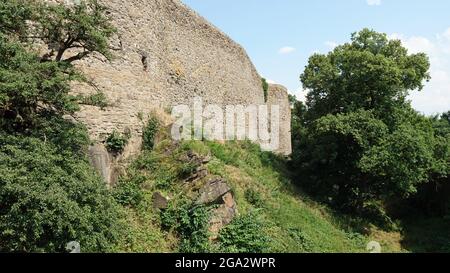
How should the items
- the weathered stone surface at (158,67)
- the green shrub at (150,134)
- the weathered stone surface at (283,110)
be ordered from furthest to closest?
1. the weathered stone surface at (283,110)
2. the green shrub at (150,134)
3. the weathered stone surface at (158,67)

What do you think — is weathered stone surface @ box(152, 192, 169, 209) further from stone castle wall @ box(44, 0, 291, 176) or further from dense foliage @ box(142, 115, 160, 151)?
dense foliage @ box(142, 115, 160, 151)

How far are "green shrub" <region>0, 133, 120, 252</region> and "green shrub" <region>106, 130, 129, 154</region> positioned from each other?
307cm

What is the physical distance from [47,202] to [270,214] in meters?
7.51

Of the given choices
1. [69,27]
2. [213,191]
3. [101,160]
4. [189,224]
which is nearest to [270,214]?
[213,191]

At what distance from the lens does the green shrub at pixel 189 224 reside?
11.3 m

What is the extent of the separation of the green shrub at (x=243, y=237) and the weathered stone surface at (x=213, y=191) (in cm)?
72

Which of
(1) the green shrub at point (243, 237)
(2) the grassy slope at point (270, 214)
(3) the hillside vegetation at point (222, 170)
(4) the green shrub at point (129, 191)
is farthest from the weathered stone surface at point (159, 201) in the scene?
(1) the green shrub at point (243, 237)

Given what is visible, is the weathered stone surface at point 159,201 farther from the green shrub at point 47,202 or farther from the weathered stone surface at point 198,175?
the green shrub at point 47,202

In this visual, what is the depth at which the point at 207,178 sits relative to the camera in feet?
41.9

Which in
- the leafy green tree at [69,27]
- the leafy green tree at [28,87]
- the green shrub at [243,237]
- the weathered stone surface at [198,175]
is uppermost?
the leafy green tree at [69,27]

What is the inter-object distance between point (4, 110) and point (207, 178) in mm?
5136

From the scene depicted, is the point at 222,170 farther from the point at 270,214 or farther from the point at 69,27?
the point at 69,27

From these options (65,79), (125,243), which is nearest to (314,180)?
(125,243)

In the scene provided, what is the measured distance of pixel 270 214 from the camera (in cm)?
1461
